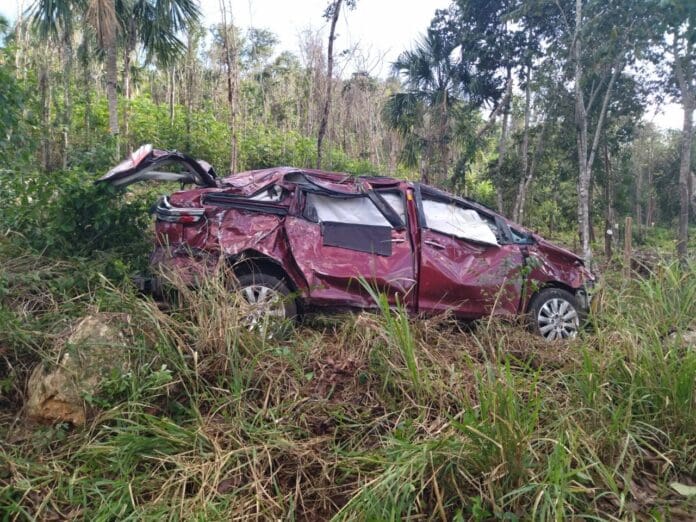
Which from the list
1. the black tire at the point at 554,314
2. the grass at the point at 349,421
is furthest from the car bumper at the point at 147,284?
the black tire at the point at 554,314

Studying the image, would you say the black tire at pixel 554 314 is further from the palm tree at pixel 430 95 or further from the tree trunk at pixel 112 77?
the palm tree at pixel 430 95

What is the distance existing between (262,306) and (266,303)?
36mm

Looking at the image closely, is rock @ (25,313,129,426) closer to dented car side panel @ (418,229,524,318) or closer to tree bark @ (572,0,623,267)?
dented car side panel @ (418,229,524,318)

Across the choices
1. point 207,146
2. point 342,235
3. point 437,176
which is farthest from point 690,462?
point 207,146

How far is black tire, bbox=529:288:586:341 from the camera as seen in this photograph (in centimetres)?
511

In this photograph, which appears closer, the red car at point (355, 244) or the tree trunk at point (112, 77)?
the red car at point (355, 244)

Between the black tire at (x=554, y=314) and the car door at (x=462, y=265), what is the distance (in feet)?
0.77

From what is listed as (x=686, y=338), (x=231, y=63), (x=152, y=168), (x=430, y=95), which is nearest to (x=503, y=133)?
(x=430, y=95)

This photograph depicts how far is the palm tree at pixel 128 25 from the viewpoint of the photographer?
31.8ft

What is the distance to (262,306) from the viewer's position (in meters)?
3.68

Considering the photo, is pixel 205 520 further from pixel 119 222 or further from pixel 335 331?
pixel 119 222

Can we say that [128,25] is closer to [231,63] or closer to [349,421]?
[231,63]

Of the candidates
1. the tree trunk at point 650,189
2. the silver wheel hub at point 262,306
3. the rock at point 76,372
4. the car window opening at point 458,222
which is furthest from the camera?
the tree trunk at point 650,189

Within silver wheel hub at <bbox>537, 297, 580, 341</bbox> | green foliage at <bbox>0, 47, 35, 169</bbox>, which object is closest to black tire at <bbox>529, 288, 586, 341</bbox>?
silver wheel hub at <bbox>537, 297, 580, 341</bbox>
